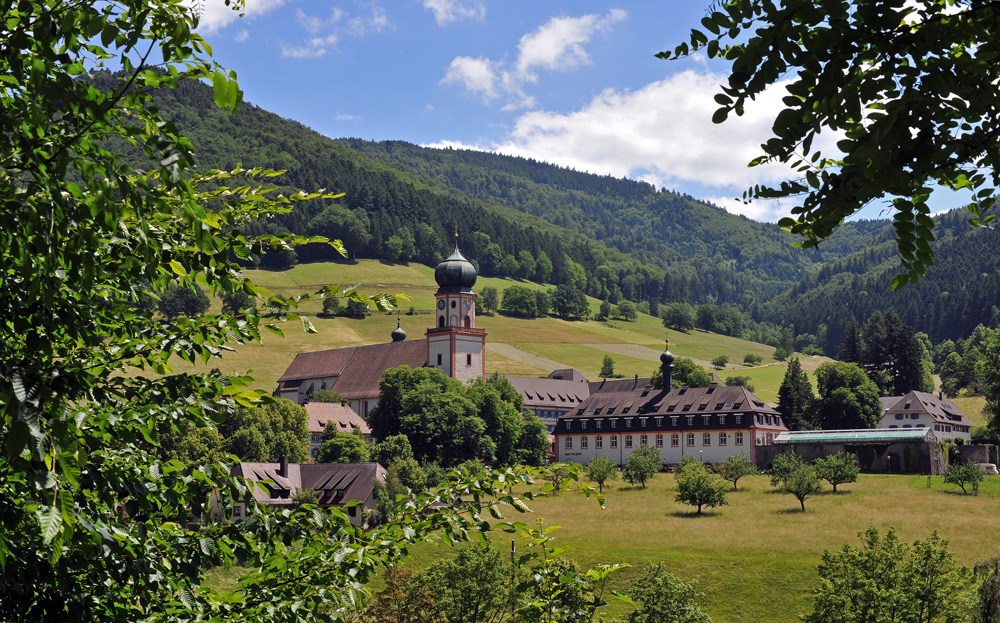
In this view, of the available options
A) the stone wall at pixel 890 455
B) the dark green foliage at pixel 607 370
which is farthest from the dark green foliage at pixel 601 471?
the dark green foliage at pixel 607 370

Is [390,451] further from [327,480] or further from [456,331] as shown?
[456,331]

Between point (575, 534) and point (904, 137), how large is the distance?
62771 mm

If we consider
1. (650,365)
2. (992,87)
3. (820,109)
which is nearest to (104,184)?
(820,109)

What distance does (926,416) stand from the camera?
358 feet

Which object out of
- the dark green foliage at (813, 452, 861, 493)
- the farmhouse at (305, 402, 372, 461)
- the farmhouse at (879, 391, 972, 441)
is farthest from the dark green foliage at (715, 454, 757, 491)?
the farmhouse at (305, 402, 372, 461)

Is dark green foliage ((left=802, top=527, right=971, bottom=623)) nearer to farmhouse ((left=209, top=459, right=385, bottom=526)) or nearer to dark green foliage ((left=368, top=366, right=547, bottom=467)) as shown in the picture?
farmhouse ((left=209, top=459, right=385, bottom=526))

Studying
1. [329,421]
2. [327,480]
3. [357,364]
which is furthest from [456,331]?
[327,480]

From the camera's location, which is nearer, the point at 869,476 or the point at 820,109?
the point at 820,109

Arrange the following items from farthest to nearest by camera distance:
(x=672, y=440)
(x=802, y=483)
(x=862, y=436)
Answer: (x=672, y=440), (x=862, y=436), (x=802, y=483)

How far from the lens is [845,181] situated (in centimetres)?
492

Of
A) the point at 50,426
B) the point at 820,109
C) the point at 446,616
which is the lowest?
the point at 446,616

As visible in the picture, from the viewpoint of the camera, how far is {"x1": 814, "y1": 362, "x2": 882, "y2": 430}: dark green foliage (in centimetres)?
10362

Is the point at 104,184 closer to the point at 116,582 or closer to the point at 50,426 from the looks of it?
the point at 50,426

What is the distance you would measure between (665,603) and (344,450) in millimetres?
51335
